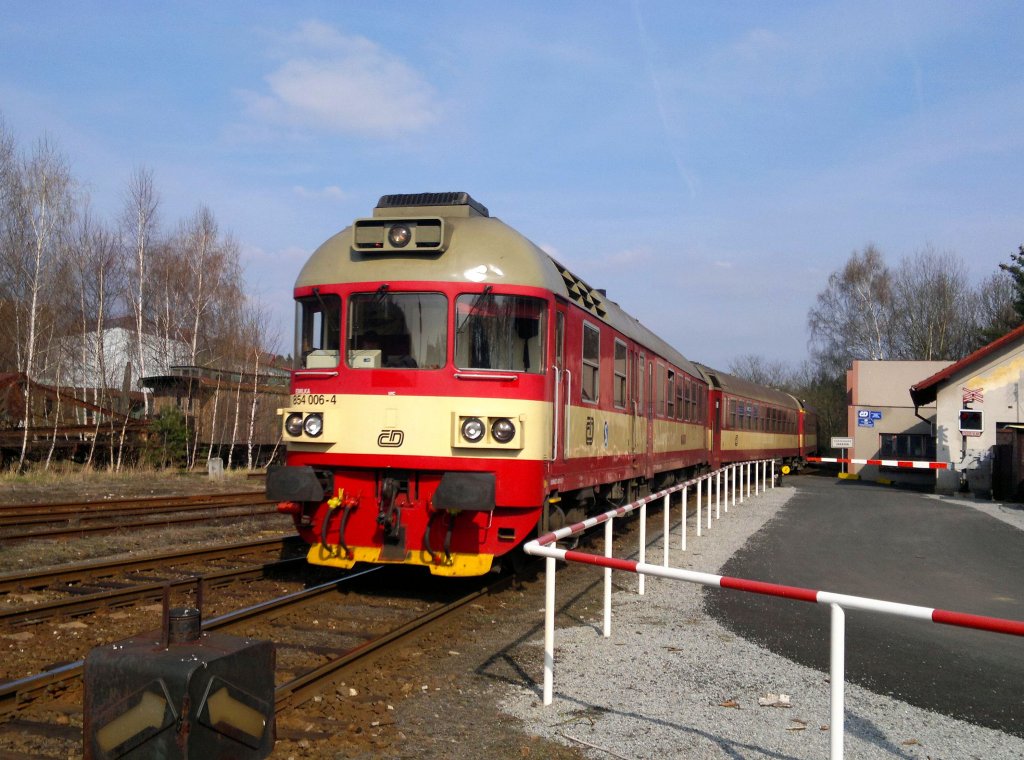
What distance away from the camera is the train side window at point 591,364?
935 centimetres

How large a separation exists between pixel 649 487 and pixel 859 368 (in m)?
25.8

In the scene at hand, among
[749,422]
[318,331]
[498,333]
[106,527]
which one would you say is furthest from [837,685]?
[749,422]

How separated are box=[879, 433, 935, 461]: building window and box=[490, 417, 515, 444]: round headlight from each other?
3057cm

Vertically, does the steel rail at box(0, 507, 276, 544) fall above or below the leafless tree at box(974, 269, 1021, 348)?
below

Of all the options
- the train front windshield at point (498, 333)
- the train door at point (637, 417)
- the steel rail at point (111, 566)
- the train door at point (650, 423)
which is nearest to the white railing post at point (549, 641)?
the train front windshield at point (498, 333)

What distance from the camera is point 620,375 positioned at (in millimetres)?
11172

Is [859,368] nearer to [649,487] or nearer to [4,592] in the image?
[649,487]

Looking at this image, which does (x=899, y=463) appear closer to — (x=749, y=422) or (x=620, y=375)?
(x=749, y=422)

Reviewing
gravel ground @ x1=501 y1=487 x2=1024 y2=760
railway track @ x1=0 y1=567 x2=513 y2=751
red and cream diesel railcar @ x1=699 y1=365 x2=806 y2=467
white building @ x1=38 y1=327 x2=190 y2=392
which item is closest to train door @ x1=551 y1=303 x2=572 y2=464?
railway track @ x1=0 y1=567 x2=513 y2=751

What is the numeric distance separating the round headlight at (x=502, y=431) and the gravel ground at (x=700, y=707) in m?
1.60

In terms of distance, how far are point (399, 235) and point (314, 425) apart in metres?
1.88

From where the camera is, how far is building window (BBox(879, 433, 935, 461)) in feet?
112

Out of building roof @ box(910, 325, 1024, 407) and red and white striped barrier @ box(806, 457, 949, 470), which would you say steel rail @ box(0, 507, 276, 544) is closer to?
red and white striped barrier @ box(806, 457, 949, 470)

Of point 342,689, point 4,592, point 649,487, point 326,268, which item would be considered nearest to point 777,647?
point 342,689
